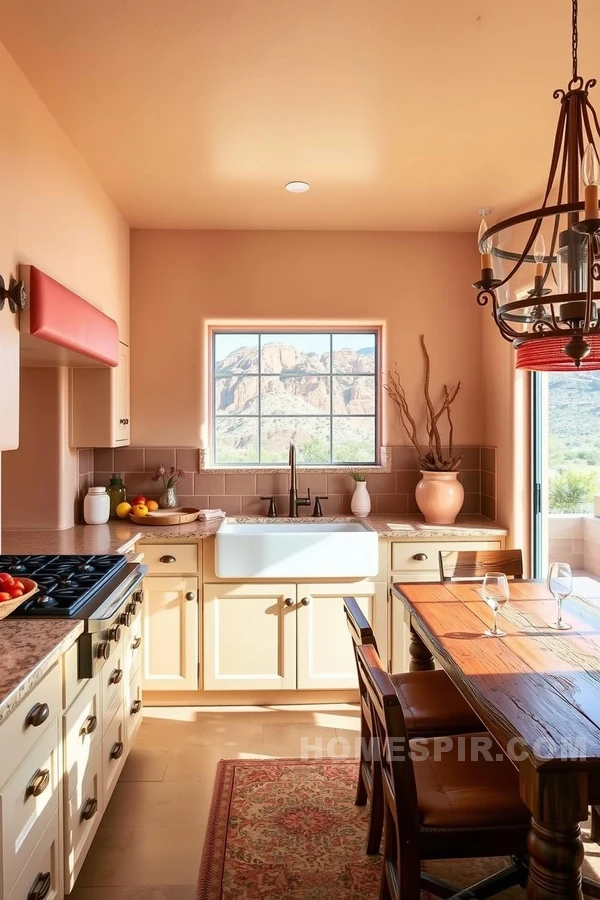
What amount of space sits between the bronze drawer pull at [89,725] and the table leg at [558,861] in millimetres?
1300

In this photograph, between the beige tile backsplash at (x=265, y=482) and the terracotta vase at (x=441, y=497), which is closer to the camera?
the terracotta vase at (x=441, y=497)

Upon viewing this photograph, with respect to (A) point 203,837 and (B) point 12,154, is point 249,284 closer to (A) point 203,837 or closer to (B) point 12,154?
(B) point 12,154

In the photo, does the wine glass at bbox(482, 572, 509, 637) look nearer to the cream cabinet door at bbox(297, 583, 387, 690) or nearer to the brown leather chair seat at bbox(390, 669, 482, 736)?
the brown leather chair seat at bbox(390, 669, 482, 736)

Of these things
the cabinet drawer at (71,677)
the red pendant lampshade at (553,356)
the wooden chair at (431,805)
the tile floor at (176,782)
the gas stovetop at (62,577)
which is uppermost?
the red pendant lampshade at (553,356)

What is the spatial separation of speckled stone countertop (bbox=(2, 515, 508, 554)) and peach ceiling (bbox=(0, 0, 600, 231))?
65.2 inches

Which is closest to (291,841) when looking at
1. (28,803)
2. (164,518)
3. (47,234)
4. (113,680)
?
(113,680)

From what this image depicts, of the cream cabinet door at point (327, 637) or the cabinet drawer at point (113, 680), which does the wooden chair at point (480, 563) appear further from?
the cabinet drawer at point (113, 680)

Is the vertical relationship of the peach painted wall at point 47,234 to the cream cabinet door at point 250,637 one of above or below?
above

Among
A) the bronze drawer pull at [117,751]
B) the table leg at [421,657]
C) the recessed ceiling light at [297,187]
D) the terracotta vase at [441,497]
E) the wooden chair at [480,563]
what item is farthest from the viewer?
the terracotta vase at [441,497]

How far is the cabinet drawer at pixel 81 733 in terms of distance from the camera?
1763 mm

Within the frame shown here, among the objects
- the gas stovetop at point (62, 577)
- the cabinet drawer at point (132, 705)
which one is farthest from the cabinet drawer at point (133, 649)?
the gas stovetop at point (62, 577)

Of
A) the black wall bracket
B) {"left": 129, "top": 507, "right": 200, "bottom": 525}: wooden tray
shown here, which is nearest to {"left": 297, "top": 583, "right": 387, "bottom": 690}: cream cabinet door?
{"left": 129, "top": 507, "right": 200, "bottom": 525}: wooden tray

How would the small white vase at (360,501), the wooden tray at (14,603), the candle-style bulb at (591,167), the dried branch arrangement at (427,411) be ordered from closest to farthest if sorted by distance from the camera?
the candle-style bulb at (591,167) → the wooden tray at (14,603) → the small white vase at (360,501) → the dried branch arrangement at (427,411)

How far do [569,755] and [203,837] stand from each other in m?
1.53
